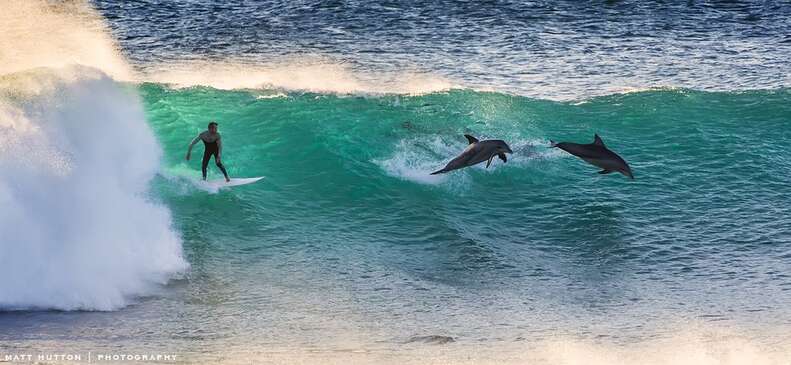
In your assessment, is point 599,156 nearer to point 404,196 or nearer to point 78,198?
point 404,196

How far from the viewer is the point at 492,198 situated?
689 inches

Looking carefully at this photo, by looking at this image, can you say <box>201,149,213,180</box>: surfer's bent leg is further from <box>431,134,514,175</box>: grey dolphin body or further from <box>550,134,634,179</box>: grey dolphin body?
<box>550,134,634,179</box>: grey dolphin body

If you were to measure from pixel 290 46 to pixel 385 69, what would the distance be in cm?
320

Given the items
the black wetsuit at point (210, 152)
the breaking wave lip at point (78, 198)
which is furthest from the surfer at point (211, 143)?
the breaking wave lip at point (78, 198)

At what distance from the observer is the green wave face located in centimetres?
1433

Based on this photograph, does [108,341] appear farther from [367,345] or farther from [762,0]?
[762,0]

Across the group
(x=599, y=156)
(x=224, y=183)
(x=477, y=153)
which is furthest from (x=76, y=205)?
(x=599, y=156)

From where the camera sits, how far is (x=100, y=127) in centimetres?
1773

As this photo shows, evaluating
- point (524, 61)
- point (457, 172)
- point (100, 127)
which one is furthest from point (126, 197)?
point (524, 61)

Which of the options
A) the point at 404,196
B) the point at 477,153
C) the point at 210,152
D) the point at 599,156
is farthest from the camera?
the point at 404,196

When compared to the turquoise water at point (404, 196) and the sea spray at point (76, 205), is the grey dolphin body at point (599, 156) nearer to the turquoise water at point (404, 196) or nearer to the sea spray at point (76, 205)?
the turquoise water at point (404, 196)

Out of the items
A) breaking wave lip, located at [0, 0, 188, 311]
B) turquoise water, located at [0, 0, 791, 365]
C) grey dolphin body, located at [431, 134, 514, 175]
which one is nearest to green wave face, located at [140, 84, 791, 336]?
turquoise water, located at [0, 0, 791, 365]

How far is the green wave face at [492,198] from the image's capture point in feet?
47.0

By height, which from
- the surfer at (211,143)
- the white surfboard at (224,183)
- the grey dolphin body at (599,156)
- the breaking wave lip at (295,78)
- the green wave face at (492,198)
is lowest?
the green wave face at (492,198)
